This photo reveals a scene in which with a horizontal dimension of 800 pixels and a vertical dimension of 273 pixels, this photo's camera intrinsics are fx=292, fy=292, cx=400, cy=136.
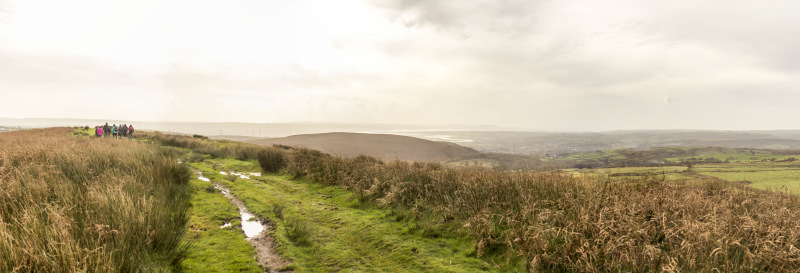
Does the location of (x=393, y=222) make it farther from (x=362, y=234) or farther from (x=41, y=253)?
(x=41, y=253)

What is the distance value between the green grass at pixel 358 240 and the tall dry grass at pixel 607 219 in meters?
0.38

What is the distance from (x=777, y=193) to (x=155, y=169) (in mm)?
15858

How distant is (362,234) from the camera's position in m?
6.93

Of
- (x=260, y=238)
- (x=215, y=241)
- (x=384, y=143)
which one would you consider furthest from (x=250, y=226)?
(x=384, y=143)

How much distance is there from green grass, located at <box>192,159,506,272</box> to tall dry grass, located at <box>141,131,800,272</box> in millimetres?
381

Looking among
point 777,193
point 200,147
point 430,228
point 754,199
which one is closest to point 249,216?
point 430,228

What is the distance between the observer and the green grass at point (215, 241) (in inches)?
198

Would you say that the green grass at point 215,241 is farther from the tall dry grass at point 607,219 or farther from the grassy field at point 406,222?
the tall dry grass at point 607,219

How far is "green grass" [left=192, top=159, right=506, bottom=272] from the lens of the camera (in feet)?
17.4

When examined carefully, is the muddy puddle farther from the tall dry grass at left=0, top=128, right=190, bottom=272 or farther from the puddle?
the tall dry grass at left=0, top=128, right=190, bottom=272

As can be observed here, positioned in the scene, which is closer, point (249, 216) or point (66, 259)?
point (66, 259)

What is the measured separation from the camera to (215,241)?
602 centimetres

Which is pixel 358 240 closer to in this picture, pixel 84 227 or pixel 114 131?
pixel 84 227

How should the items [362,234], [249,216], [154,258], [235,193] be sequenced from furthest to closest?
1. [235,193]
2. [249,216]
3. [362,234]
4. [154,258]
